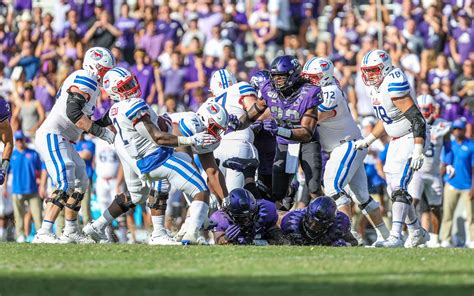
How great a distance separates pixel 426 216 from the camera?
16281 mm

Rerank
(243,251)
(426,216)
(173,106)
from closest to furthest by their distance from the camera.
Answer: (243,251), (426,216), (173,106)

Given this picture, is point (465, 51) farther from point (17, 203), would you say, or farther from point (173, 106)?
point (17, 203)

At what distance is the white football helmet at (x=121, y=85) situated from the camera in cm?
1185

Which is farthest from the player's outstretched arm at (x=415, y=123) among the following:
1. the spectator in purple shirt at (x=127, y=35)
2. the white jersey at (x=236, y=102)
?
the spectator in purple shirt at (x=127, y=35)

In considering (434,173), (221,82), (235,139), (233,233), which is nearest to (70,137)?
(235,139)

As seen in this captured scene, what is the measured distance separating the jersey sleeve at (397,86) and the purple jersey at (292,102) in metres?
0.75

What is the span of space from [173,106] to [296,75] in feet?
17.7

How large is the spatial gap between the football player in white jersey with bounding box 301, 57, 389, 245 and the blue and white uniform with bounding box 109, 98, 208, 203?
1886mm

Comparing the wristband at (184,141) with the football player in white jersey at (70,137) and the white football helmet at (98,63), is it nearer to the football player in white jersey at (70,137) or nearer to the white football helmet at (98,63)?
the football player in white jersey at (70,137)

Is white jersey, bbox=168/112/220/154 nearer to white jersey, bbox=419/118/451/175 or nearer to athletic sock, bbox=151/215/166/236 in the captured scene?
athletic sock, bbox=151/215/166/236

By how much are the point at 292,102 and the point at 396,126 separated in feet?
3.71

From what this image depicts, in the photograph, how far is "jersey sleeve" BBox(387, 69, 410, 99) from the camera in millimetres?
12391

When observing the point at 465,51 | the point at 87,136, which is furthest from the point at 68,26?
the point at 465,51

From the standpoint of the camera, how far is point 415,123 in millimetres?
12219
